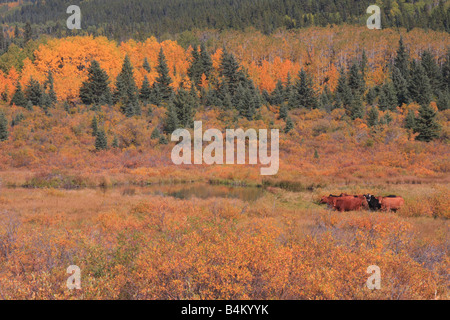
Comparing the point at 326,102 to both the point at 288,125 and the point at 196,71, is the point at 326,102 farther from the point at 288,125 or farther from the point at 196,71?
the point at 196,71

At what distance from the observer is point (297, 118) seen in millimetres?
57750

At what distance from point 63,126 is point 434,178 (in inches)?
1952

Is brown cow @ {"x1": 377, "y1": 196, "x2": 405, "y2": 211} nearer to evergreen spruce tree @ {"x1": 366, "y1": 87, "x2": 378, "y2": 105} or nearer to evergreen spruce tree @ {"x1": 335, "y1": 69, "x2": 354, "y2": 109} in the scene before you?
evergreen spruce tree @ {"x1": 335, "y1": 69, "x2": 354, "y2": 109}

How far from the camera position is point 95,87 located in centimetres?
6088

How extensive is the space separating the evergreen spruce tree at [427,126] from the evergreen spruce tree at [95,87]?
50.5 meters

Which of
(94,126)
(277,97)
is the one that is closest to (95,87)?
(94,126)

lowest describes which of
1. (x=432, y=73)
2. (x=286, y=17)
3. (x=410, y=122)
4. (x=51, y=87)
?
(x=410, y=122)

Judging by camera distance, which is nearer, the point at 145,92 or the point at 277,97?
the point at 145,92

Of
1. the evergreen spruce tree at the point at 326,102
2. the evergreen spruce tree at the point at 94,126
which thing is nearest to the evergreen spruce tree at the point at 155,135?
the evergreen spruce tree at the point at 94,126

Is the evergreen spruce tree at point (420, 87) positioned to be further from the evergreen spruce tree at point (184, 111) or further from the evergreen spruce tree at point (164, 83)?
the evergreen spruce tree at point (164, 83)

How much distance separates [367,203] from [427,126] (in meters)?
30.8

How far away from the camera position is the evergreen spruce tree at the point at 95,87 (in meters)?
60.7

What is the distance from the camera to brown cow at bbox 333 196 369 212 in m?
18.2
